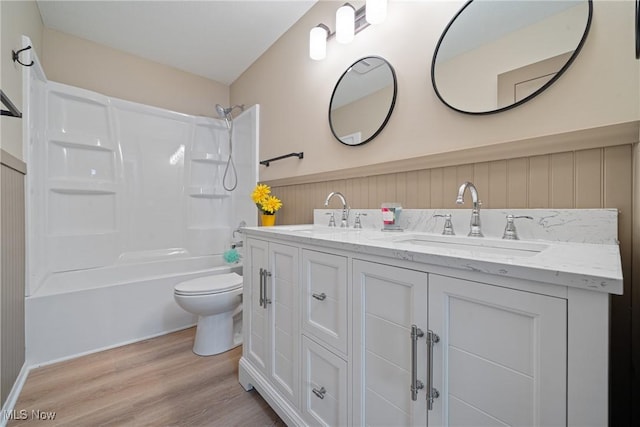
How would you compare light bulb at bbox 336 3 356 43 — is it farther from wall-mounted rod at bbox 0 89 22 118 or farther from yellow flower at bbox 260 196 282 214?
wall-mounted rod at bbox 0 89 22 118

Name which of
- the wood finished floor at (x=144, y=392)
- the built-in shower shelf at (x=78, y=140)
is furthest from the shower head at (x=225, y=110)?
the wood finished floor at (x=144, y=392)

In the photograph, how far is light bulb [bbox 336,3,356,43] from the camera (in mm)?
1519

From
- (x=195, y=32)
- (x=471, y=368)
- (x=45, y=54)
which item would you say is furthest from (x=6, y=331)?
(x=195, y=32)

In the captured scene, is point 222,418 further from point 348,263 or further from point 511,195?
point 511,195

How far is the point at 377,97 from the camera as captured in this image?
1.48 metres

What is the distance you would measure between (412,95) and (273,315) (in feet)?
4.01

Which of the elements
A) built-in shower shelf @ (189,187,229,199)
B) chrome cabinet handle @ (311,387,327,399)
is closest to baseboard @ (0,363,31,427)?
chrome cabinet handle @ (311,387,327,399)

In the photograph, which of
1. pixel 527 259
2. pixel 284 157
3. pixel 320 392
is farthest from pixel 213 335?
pixel 527 259

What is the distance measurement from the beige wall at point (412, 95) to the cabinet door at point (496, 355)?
71 cm

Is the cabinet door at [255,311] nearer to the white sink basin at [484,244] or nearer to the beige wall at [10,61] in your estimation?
the white sink basin at [484,244]

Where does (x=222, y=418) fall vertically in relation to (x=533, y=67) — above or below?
below

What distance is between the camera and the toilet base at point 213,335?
6.12ft

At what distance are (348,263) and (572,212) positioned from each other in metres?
0.72

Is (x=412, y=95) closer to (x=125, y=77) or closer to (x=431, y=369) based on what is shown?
(x=431, y=369)
